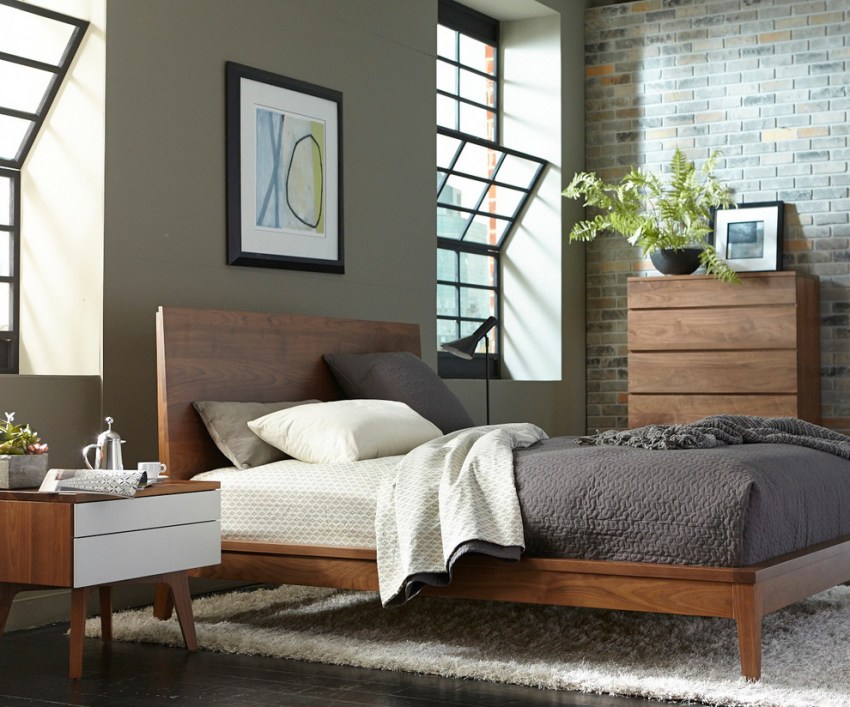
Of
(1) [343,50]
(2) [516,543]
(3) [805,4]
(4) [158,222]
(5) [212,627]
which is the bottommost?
(5) [212,627]

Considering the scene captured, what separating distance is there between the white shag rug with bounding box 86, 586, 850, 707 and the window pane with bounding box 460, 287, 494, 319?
2.88 metres

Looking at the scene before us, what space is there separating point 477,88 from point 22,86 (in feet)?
11.5

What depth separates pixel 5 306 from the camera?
4.68 m

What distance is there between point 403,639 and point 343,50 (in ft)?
10.0

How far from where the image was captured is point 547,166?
7.68 metres

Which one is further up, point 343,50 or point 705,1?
point 705,1

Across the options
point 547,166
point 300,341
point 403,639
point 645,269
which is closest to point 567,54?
point 547,166

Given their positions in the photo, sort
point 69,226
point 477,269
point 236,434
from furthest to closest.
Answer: point 477,269 < point 69,226 < point 236,434

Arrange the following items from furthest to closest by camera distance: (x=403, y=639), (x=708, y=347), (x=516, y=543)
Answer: (x=708, y=347), (x=403, y=639), (x=516, y=543)

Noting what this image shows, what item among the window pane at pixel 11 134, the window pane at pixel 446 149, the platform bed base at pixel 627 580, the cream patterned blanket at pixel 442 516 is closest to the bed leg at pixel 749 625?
the platform bed base at pixel 627 580

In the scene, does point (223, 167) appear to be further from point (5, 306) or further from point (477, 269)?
point (477, 269)

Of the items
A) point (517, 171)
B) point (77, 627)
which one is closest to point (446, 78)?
point (517, 171)

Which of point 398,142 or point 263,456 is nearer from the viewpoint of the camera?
point 263,456

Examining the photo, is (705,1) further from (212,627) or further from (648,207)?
(212,627)
